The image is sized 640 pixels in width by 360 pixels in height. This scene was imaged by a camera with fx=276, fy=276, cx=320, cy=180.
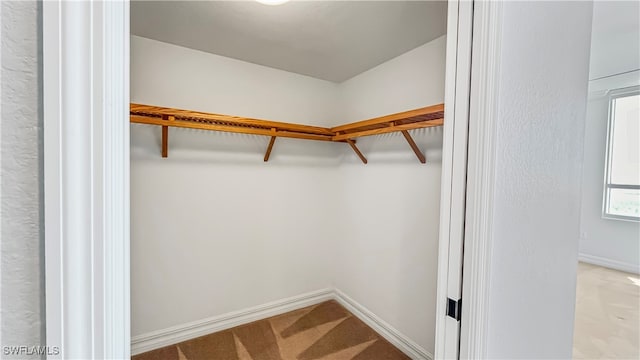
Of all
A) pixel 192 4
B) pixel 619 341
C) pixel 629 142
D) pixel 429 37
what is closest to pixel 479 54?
pixel 429 37

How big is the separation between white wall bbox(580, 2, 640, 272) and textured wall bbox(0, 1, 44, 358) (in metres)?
3.76

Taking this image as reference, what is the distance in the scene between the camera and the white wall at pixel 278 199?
6.44 feet

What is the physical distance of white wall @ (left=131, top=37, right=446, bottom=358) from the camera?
1.96 metres

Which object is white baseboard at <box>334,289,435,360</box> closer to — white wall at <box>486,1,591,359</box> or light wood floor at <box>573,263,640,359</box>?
white wall at <box>486,1,591,359</box>

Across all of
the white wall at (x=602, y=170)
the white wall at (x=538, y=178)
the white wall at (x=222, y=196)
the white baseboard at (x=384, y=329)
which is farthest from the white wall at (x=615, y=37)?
the white baseboard at (x=384, y=329)

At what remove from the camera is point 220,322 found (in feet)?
7.39

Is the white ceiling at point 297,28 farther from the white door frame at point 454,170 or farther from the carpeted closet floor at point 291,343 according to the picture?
the carpeted closet floor at point 291,343

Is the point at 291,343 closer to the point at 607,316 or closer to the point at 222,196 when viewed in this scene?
the point at 222,196

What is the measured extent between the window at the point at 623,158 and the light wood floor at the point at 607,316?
0.91 meters

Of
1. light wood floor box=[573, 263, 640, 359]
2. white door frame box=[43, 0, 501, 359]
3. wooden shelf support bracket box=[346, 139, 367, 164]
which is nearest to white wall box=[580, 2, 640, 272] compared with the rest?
light wood floor box=[573, 263, 640, 359]

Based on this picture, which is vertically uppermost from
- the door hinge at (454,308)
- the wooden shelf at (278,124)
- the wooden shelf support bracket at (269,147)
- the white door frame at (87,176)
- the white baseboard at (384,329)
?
the wooden shelf at (278,124)

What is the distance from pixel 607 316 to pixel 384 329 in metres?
2.12

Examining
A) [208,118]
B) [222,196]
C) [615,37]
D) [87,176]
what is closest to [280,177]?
[222,196]

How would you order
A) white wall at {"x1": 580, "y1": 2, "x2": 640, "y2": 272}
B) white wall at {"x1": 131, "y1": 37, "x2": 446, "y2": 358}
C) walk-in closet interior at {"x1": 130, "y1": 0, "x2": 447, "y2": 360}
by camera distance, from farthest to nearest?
white wall at {"x1": 580, "y1": 2, "x2": 640, "y2": 272}, white wall at {"x1": 131, "y1": 37, "x2": 446, "y2": 358}, walk-in closet interior at {"x1": 130, "y1": 0, "x2": 447, "y2": 360}
